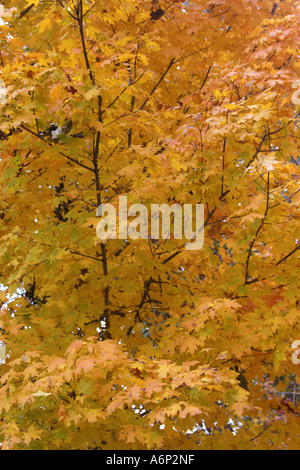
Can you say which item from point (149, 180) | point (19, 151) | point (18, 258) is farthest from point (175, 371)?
point (19, 151)

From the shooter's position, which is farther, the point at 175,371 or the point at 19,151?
the point at 19,151

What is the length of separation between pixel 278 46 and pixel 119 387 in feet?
11.6

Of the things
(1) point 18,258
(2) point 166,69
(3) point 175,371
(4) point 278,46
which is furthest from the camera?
(2) point 166,69

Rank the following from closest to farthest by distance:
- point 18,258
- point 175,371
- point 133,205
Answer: point 175,371 < point 133,205 < point 18,258

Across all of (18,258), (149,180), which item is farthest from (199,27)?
(18,258)

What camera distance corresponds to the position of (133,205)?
3541 mm

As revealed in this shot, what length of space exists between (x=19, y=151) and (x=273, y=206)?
7.87 ft

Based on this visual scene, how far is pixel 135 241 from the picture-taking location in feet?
13.1

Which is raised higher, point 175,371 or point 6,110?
point 6,110

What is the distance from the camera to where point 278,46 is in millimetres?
4488

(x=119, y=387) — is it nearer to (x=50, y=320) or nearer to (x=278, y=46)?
(x=50, y=320)

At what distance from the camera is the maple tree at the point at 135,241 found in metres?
3.15

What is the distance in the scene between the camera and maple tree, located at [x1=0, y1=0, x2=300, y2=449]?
315 centimetres

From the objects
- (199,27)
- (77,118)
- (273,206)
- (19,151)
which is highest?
(199,27)
